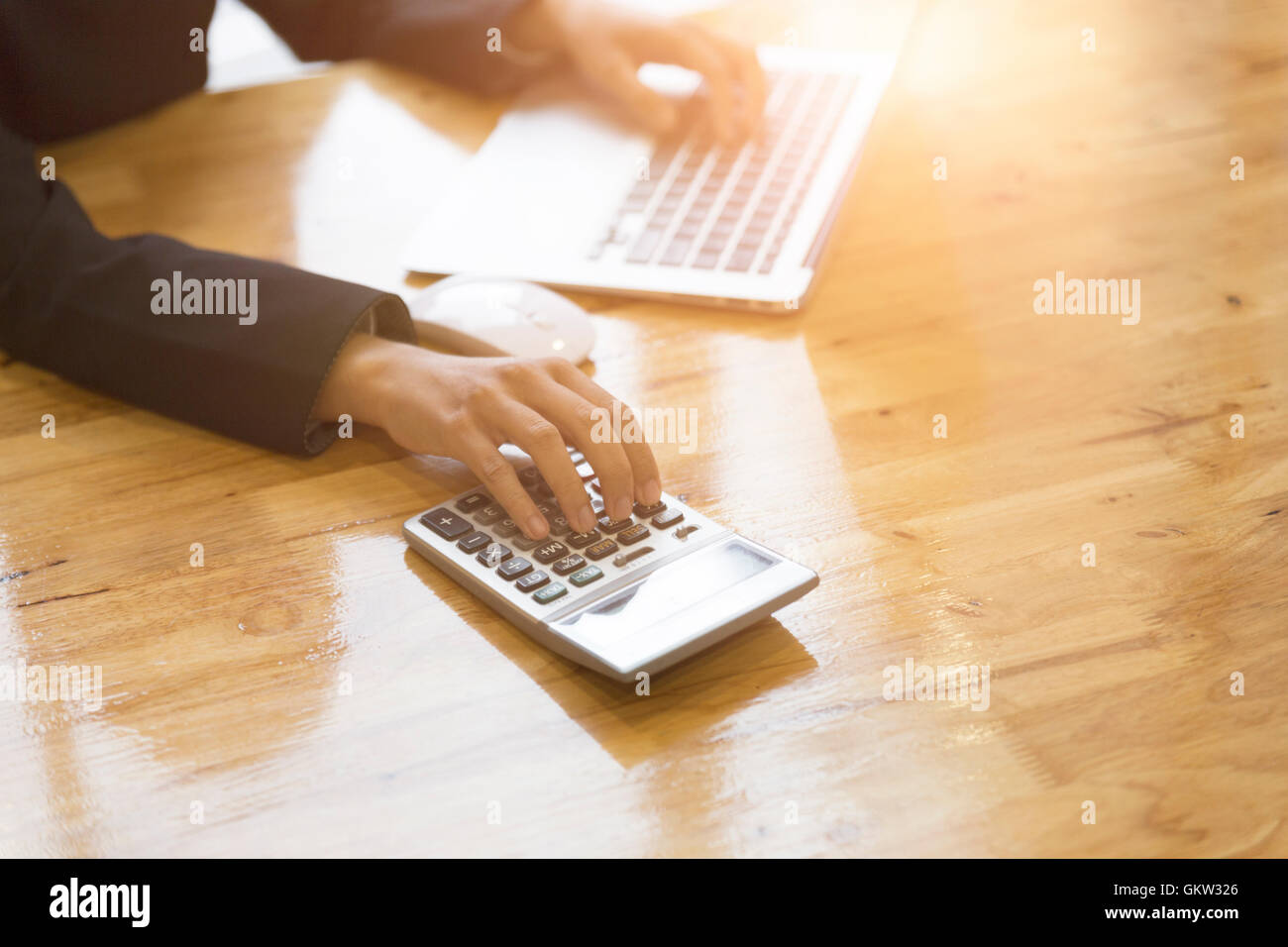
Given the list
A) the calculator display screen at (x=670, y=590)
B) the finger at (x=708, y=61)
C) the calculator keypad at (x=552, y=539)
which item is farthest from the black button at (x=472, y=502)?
the finger at (x=708, y=61)

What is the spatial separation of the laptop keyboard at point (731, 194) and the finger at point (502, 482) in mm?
266

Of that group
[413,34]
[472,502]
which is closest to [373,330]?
[472,502]

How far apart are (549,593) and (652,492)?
0.09 m

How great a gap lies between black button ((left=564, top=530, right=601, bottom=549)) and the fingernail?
0.11 feet

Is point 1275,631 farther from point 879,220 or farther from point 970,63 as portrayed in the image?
point 970,63

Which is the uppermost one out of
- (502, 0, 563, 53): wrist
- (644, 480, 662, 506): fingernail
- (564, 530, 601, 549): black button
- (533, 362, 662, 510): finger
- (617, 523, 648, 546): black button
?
(502, 0, 563, 53): wrist

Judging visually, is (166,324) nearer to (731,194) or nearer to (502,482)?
(502,482)

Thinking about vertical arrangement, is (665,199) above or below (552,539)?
above

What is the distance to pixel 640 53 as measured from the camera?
1123 mm

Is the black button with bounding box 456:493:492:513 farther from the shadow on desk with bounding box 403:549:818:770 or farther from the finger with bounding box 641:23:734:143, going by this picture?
the finger with bounding box 641:23:734:143

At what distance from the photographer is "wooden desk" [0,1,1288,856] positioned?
1.69 feet

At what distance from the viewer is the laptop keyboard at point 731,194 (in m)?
0.90

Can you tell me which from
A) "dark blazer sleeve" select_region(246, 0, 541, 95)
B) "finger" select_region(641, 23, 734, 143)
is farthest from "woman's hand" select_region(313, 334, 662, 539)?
"dark blazer sleeve" select_region(246, 0, 541, 95)

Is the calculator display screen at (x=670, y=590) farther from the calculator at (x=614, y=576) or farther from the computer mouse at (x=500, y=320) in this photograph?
the computer mouse at (x=500, y=320)
